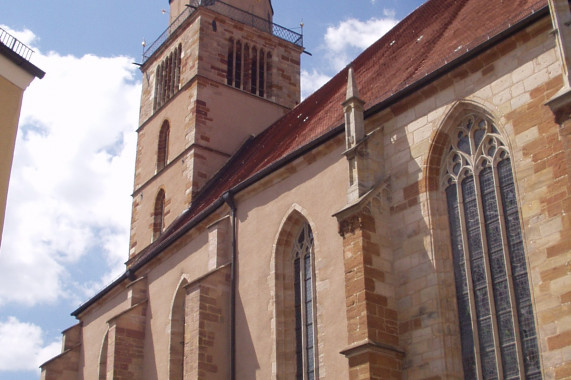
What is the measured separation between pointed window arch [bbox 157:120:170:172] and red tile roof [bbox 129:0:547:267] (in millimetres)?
3149

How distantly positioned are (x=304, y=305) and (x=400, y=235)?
265 centimetres

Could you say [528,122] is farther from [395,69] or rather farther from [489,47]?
[395,69]

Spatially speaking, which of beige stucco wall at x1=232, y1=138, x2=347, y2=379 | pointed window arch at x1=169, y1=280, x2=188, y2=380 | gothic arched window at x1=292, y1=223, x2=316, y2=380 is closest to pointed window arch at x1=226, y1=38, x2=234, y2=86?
pointed window arch at x1=169, y1=280, x2=188, y2=380

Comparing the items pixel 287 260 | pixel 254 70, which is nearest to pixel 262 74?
pixel 254 70

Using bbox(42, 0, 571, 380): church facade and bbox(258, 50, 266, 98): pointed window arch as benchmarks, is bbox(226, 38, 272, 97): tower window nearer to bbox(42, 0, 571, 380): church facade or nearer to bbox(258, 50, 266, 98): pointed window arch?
bbox(258, 50, 266, 98): pointed window arch

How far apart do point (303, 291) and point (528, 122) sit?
5.04 metres

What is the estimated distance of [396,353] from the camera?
11016 mm

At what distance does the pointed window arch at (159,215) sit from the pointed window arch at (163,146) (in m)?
0.93

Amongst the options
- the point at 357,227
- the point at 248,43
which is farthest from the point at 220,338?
the point at 248,43

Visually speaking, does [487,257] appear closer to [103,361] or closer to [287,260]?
[287,260]

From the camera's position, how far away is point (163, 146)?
977 inches

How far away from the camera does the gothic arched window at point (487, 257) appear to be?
1013cm

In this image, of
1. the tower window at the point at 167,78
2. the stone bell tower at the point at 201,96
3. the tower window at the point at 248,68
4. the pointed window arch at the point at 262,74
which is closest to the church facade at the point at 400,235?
the stone bell tower at the point at 201,96

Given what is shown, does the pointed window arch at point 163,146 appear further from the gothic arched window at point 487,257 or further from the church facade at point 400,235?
the gothic arched window at point 487,257
